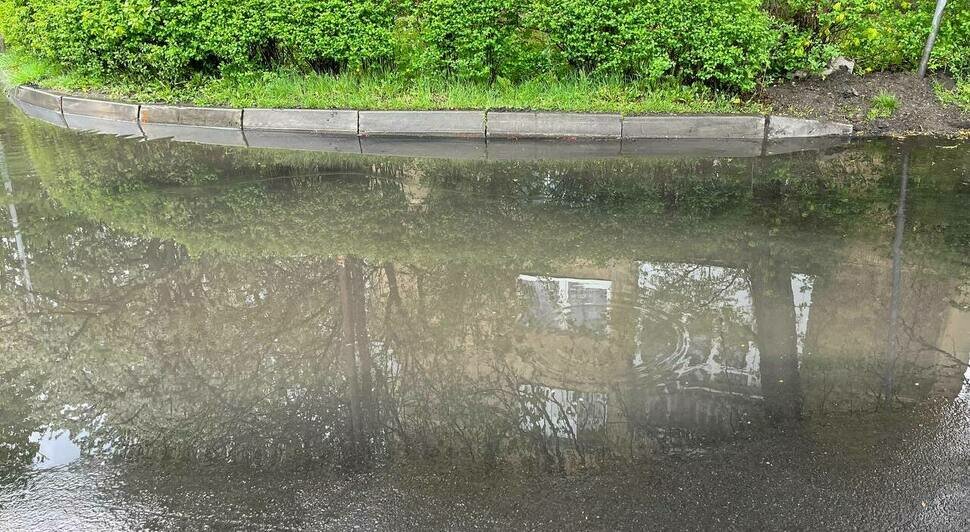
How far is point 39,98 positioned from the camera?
36.9 feet

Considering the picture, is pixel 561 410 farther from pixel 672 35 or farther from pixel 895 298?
pixel 672 35

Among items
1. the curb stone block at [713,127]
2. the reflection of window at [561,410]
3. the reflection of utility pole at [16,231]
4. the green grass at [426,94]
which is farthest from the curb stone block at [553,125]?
the reflection of window at [561,410]

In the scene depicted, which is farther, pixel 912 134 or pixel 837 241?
pixel 912 134

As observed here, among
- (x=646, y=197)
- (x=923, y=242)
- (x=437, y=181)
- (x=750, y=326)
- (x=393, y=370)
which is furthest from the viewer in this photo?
(x=437, y=181)

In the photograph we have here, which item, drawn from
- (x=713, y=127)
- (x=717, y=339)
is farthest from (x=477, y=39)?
(x=717, y=339)

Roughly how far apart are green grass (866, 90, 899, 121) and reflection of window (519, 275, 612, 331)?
16.5 feet

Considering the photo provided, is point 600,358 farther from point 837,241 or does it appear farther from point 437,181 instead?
point 437,181

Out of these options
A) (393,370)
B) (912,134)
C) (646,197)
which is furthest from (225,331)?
(912,134)

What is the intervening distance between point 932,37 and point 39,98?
1173cm

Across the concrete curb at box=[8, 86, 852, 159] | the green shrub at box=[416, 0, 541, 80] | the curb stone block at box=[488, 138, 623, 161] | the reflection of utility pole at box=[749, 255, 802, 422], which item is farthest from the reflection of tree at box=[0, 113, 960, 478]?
the green shrub at box=[416, 0, 541, 80]

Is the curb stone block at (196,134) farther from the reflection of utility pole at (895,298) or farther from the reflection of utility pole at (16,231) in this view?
the reflection of utility pole at (895,298)

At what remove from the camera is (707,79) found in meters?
8.93

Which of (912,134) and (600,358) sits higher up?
(912,134)

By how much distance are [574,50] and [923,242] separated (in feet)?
14.8
